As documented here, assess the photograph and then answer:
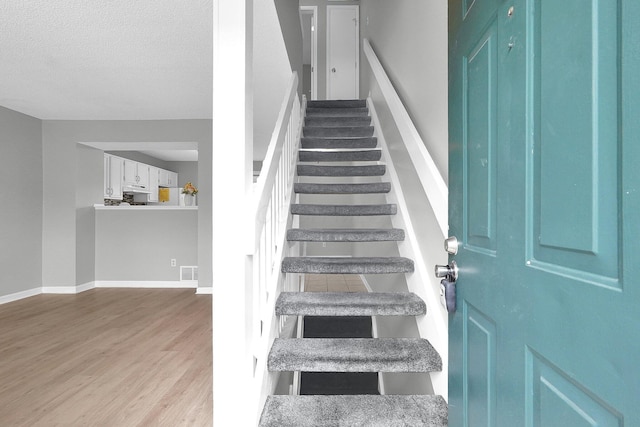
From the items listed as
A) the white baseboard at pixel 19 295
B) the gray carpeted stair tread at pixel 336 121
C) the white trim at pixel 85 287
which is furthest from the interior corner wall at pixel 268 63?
the white baseboard at pixel 19 295

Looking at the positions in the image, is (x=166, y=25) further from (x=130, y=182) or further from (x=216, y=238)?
(x=130, y=182)

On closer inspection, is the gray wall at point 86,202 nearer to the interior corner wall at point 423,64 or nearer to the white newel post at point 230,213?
the interior corner wall at point 423,64

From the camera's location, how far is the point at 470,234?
0.88 m

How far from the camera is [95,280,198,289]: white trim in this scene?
526cm

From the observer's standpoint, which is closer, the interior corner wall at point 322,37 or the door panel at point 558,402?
the door panel at point 558,402

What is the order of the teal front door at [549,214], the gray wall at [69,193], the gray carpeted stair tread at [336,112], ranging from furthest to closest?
the gray wall at [69,193], the gray carpeted stair tread at [336,112], the teal front door at [549,214]

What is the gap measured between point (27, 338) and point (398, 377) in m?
3.29

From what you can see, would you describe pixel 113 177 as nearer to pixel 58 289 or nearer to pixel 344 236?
pixel 58 289

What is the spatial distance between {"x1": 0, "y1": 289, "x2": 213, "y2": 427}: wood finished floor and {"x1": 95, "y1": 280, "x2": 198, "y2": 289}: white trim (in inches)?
35.0

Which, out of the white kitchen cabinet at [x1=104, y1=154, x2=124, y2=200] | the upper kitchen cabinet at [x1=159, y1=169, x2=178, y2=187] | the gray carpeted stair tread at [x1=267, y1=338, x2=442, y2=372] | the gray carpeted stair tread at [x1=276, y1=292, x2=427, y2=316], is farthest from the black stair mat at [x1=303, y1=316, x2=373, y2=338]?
the upper kitchen cabinet at [x1=159, y1=169, x2=178, y2=187]

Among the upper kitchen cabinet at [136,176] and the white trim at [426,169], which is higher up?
the upper kitchen cabinet at [136,176]

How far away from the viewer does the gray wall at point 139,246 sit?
5.27m

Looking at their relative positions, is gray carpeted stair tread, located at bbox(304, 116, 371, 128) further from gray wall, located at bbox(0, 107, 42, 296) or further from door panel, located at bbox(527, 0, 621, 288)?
gray wall, located at bbox(0, 107, 42, 296)

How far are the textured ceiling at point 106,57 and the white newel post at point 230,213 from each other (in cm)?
129
